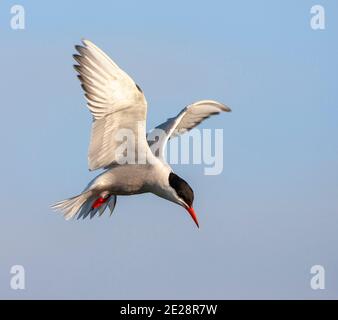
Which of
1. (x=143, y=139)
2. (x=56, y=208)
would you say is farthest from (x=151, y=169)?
(x=56, y=208)

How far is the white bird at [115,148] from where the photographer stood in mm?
12945

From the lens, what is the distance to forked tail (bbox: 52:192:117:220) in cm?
1376

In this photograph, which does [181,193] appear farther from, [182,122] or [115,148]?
[182,122]

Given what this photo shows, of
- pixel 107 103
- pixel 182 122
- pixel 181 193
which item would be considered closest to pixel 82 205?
pixel 181 193

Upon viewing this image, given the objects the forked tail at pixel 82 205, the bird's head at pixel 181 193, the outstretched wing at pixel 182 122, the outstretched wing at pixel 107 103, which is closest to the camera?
the outstretched wing at pixel 107 103

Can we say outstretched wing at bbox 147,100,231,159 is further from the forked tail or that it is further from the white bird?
the forked tail

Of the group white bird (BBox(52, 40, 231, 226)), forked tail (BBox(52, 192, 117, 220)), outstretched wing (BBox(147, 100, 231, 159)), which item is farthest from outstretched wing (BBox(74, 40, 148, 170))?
outstretched wing (BBox(147, 100, 231, 159))

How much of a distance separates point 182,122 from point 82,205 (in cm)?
194

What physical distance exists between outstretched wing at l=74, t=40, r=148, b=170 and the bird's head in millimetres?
507

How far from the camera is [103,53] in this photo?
1283cm

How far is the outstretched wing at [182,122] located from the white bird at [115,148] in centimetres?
7

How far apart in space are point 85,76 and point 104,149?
0.95 meters

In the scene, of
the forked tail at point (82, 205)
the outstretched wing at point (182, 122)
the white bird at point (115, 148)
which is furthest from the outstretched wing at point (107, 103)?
the outstretched wing at point (182, 122)

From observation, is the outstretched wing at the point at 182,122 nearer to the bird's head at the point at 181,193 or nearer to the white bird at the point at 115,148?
the white bird at the point at 115,148
